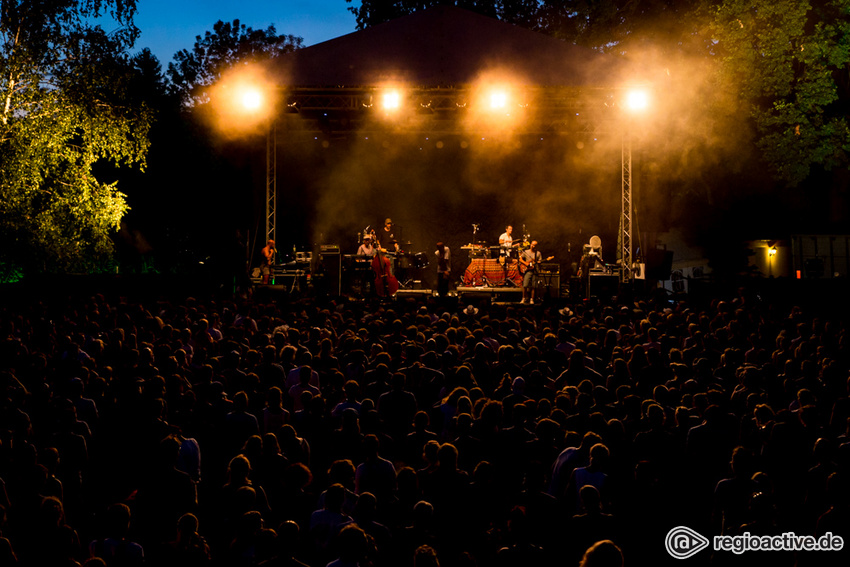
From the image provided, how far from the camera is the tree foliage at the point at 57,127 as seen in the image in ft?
51.9

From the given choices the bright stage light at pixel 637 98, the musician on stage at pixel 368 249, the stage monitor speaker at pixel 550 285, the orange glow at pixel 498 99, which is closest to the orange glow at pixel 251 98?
the musician on stage at pixel 368 249

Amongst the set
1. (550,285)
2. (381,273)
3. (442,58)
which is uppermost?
(442,58)

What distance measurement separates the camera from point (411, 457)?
20.0 feet

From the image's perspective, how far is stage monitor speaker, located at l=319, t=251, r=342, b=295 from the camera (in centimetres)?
1805

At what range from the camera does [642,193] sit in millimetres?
24938

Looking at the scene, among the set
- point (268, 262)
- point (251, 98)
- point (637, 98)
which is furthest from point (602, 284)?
point (251, 98)

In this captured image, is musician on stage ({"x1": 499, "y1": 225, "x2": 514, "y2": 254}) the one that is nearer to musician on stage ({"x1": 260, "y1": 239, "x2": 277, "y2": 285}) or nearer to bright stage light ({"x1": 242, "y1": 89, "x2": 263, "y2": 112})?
musician on stage ({"x1": 260, "y1": 239, "x2": 277, "y2": 285})

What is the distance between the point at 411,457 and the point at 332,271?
12.3 meters

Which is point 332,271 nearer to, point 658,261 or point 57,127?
point 57,127

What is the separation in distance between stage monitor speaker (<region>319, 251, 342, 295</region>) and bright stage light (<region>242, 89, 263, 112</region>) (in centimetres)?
402

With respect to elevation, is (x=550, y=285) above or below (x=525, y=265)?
below

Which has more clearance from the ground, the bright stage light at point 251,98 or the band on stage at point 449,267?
the bright stage light at point 251,98
